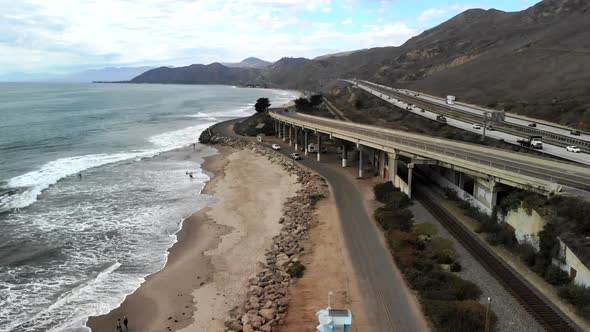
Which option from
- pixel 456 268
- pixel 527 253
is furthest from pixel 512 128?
pixel 456 268

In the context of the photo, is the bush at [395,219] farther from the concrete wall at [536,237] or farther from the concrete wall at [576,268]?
the concrete wall at [576,268]

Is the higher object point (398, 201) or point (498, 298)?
point (398, 201)

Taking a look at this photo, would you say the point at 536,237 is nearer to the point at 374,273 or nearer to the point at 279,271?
the point at 374,273

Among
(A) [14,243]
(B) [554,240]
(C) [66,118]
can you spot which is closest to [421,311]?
(B) [554,240]

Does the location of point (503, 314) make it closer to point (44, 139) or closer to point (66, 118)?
point (44, 139)

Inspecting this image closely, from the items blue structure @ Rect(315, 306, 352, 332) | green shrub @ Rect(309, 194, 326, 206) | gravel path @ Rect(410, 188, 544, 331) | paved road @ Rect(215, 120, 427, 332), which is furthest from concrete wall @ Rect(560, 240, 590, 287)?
green shrub @ Rect(309, 194, 326, 206)

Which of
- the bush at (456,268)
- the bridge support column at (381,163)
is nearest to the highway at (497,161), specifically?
the bridge support column at (381,163)

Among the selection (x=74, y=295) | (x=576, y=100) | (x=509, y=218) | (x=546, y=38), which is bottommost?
(x=74, y=295)
